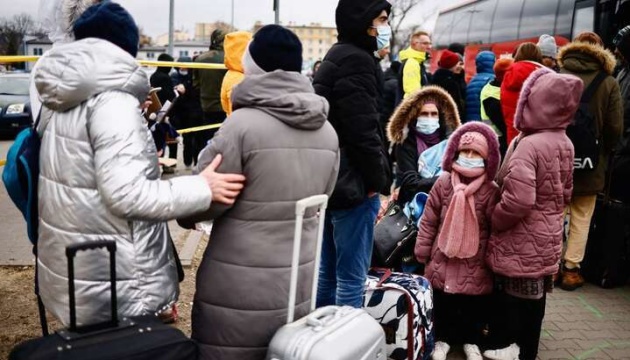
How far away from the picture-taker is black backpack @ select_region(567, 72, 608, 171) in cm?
530

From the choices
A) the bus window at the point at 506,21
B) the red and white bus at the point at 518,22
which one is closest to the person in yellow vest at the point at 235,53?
the red and white bus at the point at 518,22

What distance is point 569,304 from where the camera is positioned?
214 inches

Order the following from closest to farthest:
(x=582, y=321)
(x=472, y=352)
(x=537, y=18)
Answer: (x=472, y=352) → (x=582, y=321) → (x=537, y=18)

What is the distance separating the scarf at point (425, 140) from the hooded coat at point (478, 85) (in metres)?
3.35

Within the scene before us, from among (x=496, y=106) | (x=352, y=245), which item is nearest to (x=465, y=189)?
(x=352, y=245)

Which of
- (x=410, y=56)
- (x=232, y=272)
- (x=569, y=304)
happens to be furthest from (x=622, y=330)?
(x=410, y=56)

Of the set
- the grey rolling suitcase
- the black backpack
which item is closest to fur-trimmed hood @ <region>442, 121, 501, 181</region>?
the black backpack

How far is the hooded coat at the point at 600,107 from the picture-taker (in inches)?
216

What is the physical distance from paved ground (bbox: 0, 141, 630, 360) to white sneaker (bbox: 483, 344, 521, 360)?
208mm

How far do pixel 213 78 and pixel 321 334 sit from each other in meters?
6.62

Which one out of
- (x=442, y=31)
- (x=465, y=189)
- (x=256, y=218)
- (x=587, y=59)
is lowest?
(x=465, y=189)

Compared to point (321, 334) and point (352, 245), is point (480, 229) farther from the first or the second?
point (321, 334)

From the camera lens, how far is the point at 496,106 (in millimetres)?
7105

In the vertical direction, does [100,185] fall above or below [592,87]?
below
